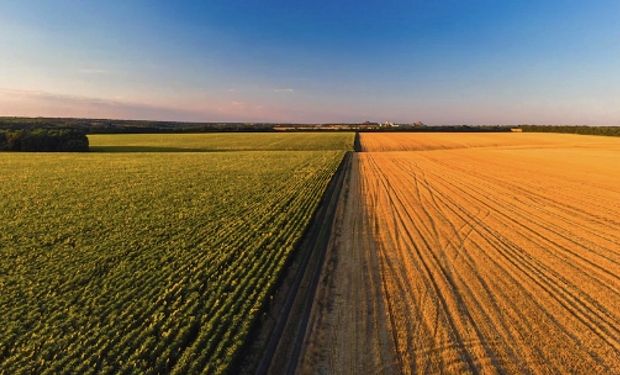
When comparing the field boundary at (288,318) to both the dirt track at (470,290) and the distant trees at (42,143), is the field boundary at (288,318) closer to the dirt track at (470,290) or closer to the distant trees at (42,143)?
the dirt track at (470,290)

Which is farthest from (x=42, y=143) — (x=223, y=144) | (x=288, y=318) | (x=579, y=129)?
(x=579, y=129)

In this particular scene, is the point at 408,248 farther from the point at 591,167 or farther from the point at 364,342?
the point at 591,167

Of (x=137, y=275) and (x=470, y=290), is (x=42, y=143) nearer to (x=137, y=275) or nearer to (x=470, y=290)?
(x=137, y=275)

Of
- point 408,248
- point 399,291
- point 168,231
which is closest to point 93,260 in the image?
point 168,231

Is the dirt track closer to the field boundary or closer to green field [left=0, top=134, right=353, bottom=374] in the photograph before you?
the field boundary

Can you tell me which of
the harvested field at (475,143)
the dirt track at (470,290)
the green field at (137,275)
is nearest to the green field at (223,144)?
the harvested field at (475,143)

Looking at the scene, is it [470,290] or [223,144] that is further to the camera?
[223,144]

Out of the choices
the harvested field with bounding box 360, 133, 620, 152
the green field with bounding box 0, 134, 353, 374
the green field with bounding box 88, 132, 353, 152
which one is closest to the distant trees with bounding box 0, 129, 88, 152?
the green field with bounding box 88, 132, 353, 152
